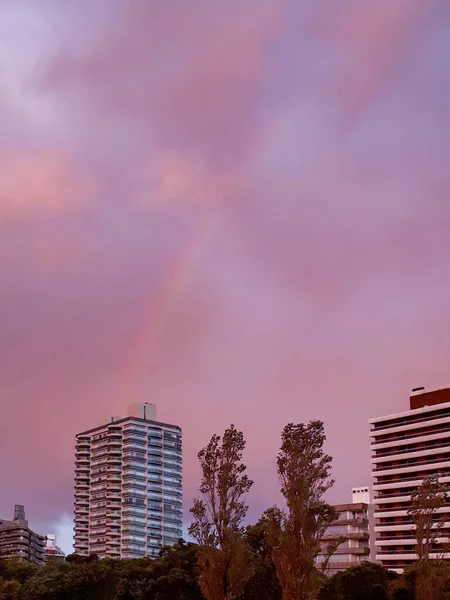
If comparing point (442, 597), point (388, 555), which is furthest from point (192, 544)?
point (388, 555)

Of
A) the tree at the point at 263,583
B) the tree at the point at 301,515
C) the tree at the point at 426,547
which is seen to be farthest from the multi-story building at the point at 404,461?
the tree at the point at 301,515

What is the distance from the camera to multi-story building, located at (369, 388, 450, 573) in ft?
387

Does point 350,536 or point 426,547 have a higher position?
point 350,536

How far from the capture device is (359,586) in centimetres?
7088

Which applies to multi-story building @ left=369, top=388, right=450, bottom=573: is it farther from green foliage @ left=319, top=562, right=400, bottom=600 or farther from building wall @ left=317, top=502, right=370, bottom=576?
green foliage @ left=319, top=562, right=400, bottom=600

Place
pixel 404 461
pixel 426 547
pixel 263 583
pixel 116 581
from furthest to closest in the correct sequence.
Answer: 1. pixel 404 461
2. pixel 116 581
3. pixel 263 583
4. pixel 426 547

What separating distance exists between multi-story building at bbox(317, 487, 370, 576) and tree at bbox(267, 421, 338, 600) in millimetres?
83998

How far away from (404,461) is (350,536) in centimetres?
1558

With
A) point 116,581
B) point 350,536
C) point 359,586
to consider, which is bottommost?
point 359,586

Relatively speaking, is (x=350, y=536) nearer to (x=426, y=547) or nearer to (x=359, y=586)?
(x=359, y=586)

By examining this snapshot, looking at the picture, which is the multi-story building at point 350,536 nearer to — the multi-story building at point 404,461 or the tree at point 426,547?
the multi-story building at point 404,461

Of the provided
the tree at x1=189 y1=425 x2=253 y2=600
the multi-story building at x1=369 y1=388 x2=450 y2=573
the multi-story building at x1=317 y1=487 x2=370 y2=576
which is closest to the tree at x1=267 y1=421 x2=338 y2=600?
the tree at x1=189 y1=425 x2=253 y2=600

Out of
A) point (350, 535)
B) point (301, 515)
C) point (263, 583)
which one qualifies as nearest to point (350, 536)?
point (350, 535)

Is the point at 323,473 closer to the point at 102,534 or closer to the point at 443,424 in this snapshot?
the point at 443,424
